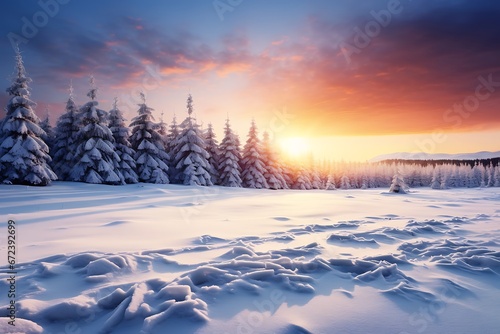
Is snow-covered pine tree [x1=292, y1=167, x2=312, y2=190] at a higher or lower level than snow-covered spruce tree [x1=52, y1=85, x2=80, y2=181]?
lower

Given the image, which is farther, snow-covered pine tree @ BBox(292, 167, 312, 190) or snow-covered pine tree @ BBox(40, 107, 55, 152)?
snow-covered pine tree @ BBox(292, 167, 312, 190)

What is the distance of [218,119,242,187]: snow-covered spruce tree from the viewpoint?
33656mm

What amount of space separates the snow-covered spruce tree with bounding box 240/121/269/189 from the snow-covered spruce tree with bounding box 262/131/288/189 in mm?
1365

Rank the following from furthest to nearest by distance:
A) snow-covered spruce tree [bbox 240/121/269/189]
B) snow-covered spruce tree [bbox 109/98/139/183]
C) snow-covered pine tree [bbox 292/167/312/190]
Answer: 1. snow-covered pine tree [bbox 292/167/312/190]
2. snow-covered spruce tree [bbox 240/121/269/189]
3. snow-covered spruce tree [bbox 109/98/139/183]

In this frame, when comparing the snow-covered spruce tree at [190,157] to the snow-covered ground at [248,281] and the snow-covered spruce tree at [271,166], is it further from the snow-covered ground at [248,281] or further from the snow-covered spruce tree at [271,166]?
the snow-covered ground at [248,281]

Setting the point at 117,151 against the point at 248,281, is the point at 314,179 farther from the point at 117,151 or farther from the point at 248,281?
the point at 248,281

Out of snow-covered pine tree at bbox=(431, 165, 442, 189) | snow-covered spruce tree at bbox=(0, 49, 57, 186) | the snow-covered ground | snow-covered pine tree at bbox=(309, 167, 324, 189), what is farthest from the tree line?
snow-covered pine tree at bbox=(431, 165, 442, 189)

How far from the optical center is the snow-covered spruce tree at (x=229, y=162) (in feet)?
110

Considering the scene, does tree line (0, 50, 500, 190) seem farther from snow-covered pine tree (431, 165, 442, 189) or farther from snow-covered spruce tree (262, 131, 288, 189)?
snow-covered pine tree (431, 165, 442, 189)

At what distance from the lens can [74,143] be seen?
2575 cm

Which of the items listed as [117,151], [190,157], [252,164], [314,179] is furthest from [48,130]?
[314,179]

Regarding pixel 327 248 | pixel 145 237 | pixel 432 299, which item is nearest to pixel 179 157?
pixel 145 237

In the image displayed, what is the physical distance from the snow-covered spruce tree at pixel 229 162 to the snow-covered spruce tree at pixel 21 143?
1878 cm

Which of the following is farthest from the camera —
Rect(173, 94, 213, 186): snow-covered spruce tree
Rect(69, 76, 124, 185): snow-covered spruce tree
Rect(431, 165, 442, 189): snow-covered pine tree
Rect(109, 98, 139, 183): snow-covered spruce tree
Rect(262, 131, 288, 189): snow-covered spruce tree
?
Rect(431, 165, 442, 189): snow-covered pine tree
